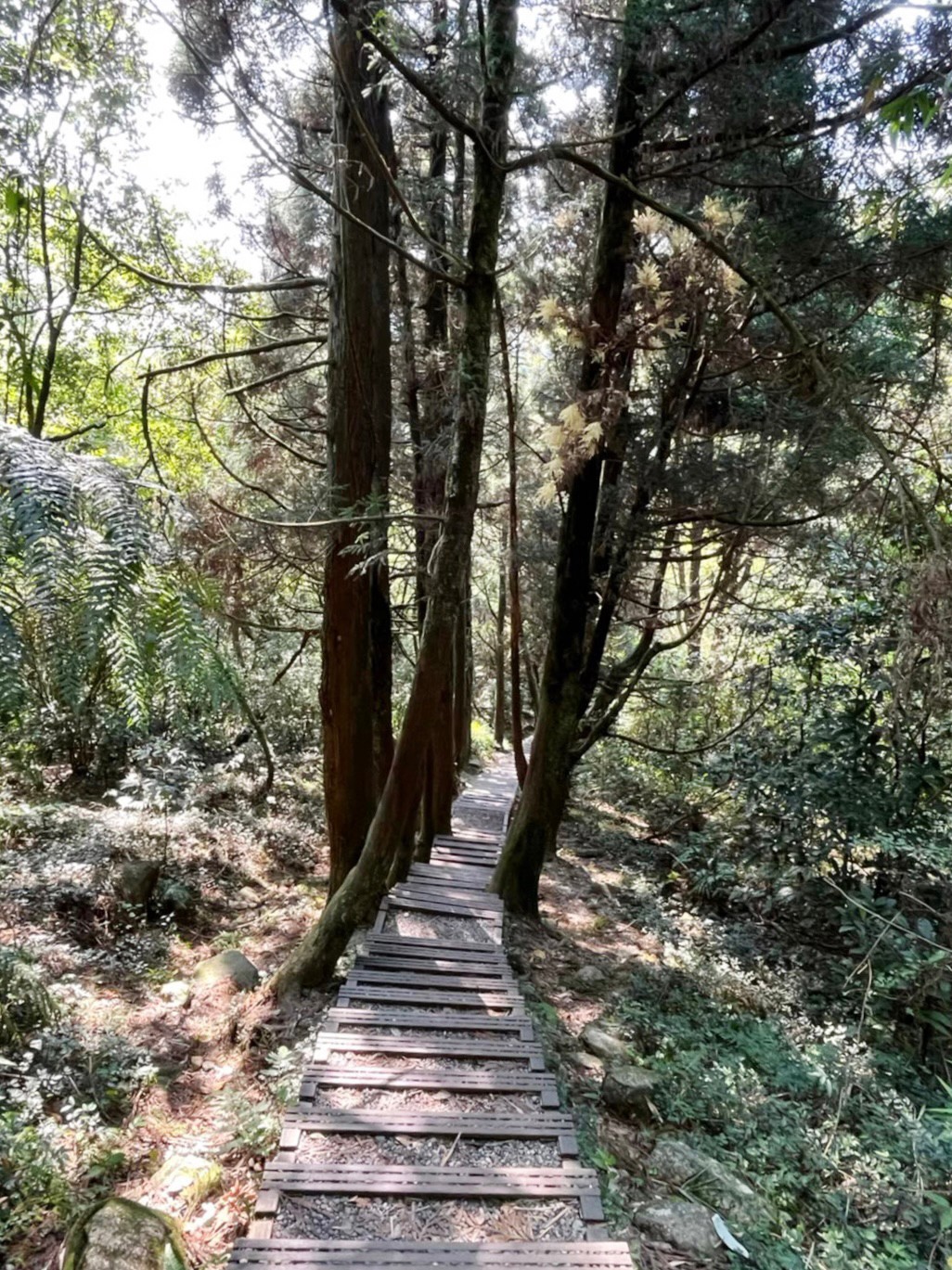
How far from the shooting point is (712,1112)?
386 centimetres

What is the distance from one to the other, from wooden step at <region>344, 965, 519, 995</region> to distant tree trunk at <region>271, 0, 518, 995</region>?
467 millimetres

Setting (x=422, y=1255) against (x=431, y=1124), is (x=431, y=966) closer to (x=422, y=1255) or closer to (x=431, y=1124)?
(x=431, y=1124)

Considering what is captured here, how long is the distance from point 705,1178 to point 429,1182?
158 centimetres

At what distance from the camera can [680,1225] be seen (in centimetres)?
287

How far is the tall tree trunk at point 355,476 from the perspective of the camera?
4938 millimetres

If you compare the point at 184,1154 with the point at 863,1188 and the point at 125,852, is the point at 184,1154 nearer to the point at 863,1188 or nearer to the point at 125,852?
the point at 863,1188

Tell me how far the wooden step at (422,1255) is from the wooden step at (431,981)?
1928 mm

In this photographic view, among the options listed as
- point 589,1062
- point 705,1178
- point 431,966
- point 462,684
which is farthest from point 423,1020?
point 462,684

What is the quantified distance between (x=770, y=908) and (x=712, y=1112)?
3498mm

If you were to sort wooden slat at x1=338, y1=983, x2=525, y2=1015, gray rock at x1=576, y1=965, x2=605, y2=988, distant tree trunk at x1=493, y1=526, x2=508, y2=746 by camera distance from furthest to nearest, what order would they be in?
distant tree trunk at x1=493, y1=526, x2=508, y2=746 < gray rock at x1=576, y1=965, x2=605, y2=988 < wooden slat at x1=338, y1=983, x2=525, y2=1015

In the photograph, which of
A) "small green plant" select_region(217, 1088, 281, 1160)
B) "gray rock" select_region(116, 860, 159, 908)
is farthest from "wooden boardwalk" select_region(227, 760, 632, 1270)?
"gray rock" select_region(116, 860, 159, 908)

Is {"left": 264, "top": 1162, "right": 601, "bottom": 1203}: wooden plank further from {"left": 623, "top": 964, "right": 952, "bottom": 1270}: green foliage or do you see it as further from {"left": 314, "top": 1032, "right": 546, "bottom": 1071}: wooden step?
{"left": 623, "top": 964, "right": 952, "bottom": 1270}: green foliage

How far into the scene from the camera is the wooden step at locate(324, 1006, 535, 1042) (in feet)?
11.9

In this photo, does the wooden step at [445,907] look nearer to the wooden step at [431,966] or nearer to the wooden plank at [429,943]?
the wooden plank at [429,943]
